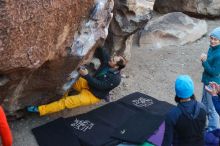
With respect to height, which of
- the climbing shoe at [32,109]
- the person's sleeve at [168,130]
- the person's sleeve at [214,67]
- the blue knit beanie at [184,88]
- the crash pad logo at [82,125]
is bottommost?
the crash pad logo at [82,125]

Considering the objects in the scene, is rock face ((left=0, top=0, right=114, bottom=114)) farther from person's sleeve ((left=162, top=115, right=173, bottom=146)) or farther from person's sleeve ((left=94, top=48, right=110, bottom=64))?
person's sleeve ((left=162, top=115, right=173, bottom=146))

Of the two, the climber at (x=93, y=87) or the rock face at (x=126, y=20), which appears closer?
the climber at (x=93, y=87)

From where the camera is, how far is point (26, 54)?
4547 mm

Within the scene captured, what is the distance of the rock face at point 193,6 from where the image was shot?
35.2 ft

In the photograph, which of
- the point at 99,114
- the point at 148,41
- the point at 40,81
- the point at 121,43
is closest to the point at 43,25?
the point at 40,81

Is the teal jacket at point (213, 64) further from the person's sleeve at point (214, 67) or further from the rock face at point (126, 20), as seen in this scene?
the rock face at point (126, 20)

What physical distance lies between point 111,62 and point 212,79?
1451mm

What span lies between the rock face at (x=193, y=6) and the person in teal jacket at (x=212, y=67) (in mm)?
5359

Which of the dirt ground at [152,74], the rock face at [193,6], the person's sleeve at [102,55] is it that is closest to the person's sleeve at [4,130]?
the dirt ground at [152,74]

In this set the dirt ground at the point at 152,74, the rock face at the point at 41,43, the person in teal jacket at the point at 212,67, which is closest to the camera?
the rock face at the point at 41,43

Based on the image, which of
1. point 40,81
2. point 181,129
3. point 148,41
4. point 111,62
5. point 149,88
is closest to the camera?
point 181,129

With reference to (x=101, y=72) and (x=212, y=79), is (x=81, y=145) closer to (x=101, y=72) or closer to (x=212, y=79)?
(x=101, y=72)

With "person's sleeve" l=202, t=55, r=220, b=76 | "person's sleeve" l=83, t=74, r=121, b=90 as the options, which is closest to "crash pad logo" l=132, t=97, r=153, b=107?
"person's sleeve" l=83, t=74, r=121, b=90

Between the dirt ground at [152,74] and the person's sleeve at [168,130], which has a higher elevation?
the person's sleeve at [168,130]
